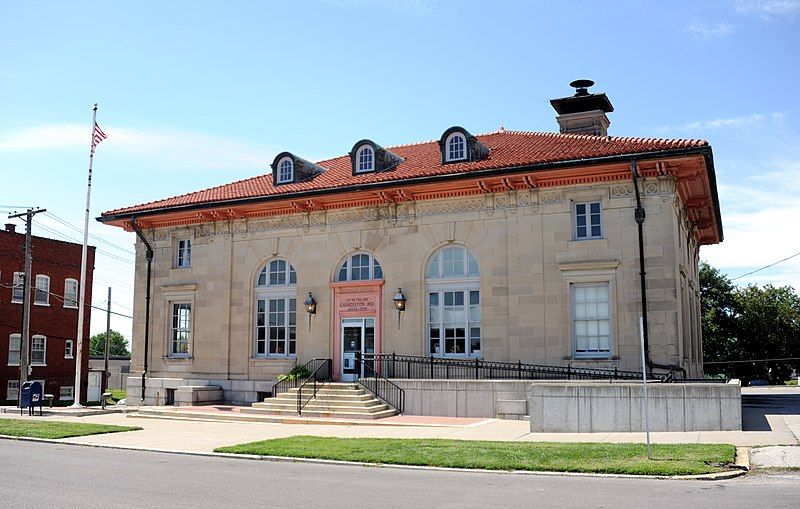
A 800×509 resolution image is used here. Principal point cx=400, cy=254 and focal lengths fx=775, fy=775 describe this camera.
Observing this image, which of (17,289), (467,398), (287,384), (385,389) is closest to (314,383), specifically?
(287,384)

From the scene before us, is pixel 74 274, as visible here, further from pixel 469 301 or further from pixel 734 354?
pixel 734 354

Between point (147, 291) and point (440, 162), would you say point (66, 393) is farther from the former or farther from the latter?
point (440, 162)

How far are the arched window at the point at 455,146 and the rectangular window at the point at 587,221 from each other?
4.71 meters

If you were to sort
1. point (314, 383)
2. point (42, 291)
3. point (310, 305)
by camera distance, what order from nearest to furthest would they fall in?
point (314, 383)
point (310, 305)
point (42, 291)

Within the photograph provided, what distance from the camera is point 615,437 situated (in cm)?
1683

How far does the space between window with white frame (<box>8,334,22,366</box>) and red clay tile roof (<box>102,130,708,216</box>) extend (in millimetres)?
18196

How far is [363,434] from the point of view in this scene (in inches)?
752

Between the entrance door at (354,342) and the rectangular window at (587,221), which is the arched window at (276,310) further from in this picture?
the rectangular window at (587,221)

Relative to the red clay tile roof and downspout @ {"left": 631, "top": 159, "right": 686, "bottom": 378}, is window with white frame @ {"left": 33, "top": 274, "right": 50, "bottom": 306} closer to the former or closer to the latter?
the red clay tile roof

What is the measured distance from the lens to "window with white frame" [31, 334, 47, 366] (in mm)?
46938

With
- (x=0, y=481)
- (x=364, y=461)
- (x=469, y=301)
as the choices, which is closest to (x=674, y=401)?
(x=364, y=461)

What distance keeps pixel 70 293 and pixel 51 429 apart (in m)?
31.4

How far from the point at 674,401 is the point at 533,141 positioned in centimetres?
1303

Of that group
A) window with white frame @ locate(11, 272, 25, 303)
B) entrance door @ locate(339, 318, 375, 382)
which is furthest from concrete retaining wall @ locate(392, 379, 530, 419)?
window with white frame @ locate(11, 272, 25, 303)
